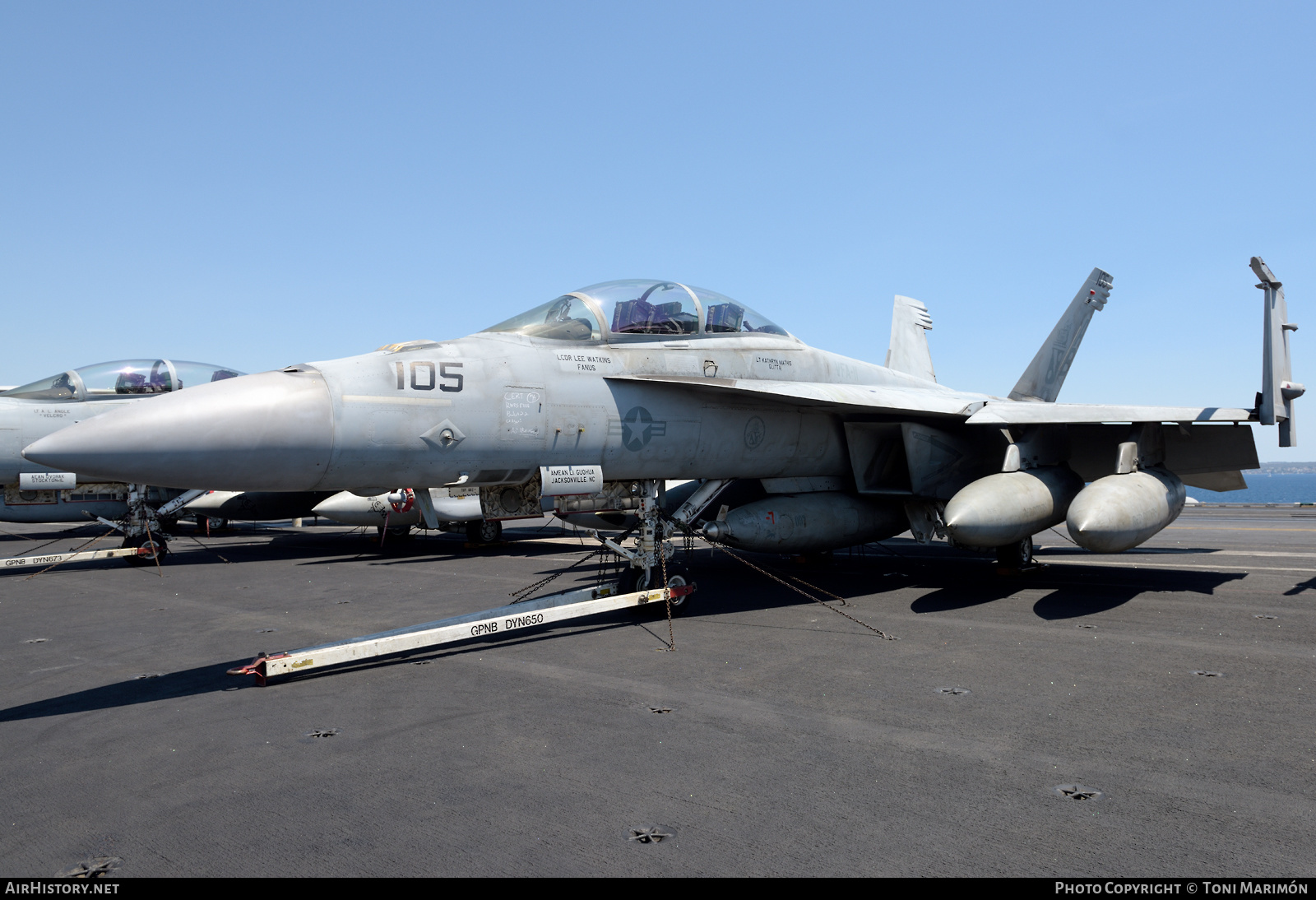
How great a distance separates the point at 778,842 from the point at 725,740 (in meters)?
1.26

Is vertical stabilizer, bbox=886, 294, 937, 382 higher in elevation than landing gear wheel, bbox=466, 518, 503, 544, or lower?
higher

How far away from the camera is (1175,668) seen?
594 cm

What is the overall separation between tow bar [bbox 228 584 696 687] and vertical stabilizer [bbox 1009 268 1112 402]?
8.98 meters

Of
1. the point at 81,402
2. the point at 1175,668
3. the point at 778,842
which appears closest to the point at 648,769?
the point at 778,842

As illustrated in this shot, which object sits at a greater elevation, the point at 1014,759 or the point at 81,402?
the point at 81,402

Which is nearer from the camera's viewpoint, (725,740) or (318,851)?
(318,851)

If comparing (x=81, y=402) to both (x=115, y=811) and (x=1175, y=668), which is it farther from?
(x=1175, y=668)

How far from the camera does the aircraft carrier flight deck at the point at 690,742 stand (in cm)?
316


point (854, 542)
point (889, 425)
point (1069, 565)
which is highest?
point (889, 425)

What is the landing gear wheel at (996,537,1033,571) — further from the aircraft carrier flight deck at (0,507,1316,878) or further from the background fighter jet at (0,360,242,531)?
the background fighter jet at (0,360,242,531)

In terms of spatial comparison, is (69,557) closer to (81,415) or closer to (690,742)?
(81,415)

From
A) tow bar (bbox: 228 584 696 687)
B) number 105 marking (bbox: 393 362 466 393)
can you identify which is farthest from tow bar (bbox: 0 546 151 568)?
number 105 marking (bbox: 393 362 466 393)

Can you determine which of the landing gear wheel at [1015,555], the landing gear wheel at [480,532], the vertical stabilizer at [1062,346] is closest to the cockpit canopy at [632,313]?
the landing gear wheel at [1015,555]

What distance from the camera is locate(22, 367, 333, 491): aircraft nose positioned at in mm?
4812
